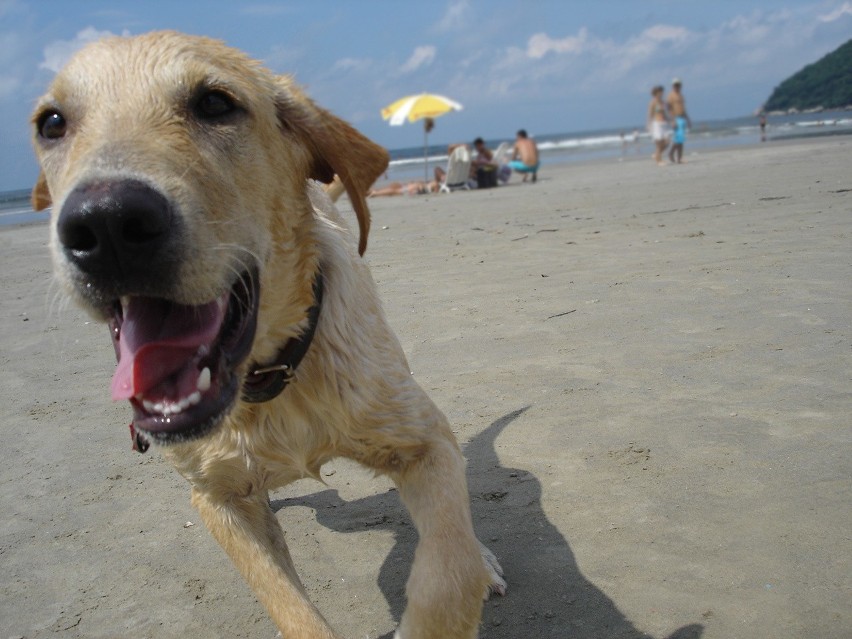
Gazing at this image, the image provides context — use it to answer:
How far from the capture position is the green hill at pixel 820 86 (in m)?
82.5

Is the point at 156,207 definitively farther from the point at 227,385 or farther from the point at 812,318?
the point at 812,318

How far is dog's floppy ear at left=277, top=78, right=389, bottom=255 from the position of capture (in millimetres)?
2924

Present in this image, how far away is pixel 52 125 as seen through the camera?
8.83 ft

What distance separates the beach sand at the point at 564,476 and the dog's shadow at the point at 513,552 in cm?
1

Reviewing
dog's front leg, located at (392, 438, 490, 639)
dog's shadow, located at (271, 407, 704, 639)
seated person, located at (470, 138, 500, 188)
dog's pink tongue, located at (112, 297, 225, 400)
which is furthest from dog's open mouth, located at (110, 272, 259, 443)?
seated person, located at (470, 138, 500, 188)

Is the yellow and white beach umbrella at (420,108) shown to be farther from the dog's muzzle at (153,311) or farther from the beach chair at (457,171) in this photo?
the dog's muzzle at (153,311)

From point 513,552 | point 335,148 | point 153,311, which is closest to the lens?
point 153,311

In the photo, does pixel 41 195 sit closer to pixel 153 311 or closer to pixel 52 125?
pixel 52 125

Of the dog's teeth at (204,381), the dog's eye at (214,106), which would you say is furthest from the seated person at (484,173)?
the dog's teeth at (204,381)

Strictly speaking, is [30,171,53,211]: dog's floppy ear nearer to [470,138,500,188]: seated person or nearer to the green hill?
[470,138,500,188]: seated person

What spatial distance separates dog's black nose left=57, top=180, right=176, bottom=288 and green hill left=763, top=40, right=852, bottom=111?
8884 centimetres

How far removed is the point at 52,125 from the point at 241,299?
93 cm

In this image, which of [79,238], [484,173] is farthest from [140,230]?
[484,173]

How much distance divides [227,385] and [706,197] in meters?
10.5
